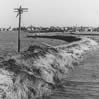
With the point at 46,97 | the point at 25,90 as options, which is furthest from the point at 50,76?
the point at 25,90

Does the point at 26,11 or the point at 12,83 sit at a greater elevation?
the point at 26,11

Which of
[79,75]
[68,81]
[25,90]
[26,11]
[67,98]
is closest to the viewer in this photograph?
[25,90]

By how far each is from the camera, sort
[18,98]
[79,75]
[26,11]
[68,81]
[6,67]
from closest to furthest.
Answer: [18,98] → [6,67] → [68,81] → [79,75] → [26,11]

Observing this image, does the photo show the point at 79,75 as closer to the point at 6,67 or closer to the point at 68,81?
the point at 68,81

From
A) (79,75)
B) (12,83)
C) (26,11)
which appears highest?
(26,11)

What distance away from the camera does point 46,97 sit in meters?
9.73

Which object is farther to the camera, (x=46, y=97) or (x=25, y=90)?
(x=46, y=97)

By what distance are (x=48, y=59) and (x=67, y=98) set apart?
5.77m

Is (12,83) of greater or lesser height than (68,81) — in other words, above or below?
above

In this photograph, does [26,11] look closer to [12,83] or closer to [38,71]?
[38,71]

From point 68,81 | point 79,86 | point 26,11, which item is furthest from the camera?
point 26,11

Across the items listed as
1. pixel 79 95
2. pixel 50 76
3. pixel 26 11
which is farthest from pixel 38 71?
pixel 26 11

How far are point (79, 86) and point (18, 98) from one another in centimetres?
420

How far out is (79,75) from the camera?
14.4m
